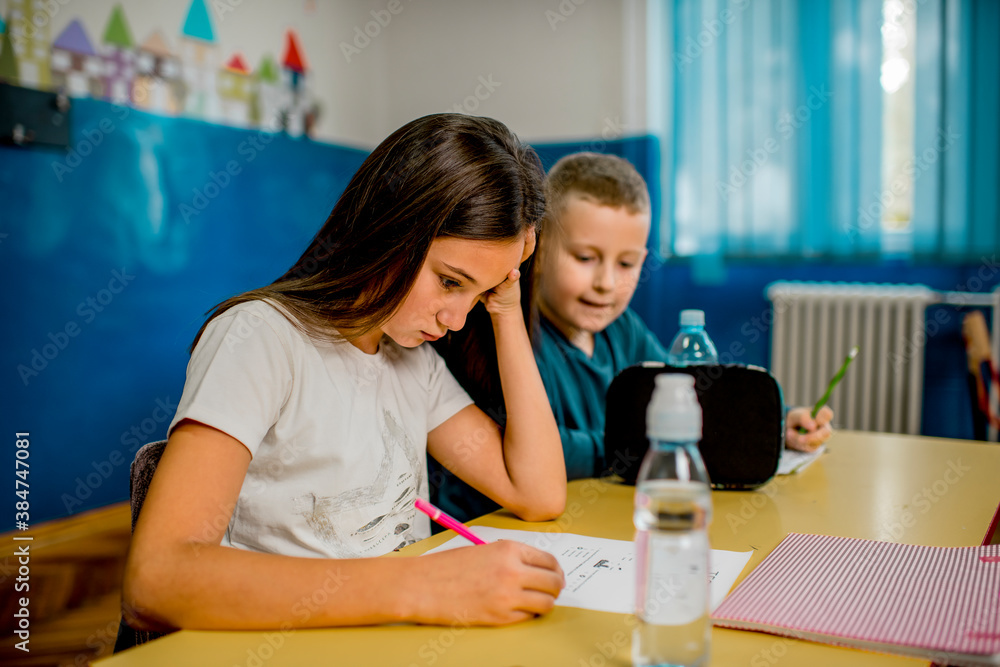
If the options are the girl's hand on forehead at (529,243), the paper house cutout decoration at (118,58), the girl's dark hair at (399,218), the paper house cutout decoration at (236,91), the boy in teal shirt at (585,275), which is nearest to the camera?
the girl's dark hair at (399,218)

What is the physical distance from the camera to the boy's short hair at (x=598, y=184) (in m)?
1.37

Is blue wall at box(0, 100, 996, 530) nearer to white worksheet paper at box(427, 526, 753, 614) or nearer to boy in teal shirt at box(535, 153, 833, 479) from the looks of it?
boy in teal shirt at box(535, 153, 833, 479)

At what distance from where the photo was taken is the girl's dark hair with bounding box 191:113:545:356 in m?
0.88

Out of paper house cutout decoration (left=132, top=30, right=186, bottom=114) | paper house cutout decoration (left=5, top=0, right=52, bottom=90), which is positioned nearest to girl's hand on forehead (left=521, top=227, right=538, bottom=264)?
paper house cutout decoration (left=5, top=0, right=52, bottom=90)

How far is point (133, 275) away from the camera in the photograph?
8.01ft

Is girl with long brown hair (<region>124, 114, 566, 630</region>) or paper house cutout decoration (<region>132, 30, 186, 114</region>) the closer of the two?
girl with long brown hair (<region>124, 114, 566, 630</region>)

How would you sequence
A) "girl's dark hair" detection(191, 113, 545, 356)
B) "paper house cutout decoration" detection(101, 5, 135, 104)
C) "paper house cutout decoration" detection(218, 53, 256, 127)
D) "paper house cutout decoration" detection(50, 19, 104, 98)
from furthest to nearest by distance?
1. "paper house cutout decoration" detection(218, 53, 256, 127)
2. "paper house cutout decoration" detection(101, 5, 135, 104)
3. "paper house cutout decoration" detection(50, 19, 104, 98)
4. "girl's dark hair" detection(191, 113, 545, 356)

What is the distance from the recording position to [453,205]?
0.88 m

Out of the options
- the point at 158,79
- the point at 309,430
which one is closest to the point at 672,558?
the point at 309,430

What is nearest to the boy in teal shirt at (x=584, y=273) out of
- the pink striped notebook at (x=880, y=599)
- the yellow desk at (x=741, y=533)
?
the yellow desk at (x=741, y=533)

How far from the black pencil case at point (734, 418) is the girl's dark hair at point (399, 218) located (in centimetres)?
30

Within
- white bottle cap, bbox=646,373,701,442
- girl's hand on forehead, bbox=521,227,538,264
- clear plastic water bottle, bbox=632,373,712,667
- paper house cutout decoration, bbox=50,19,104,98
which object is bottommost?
clear plastic water bottle, bbox=632,373,712,667

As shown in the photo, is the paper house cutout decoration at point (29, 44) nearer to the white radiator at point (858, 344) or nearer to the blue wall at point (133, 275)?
the blue wall at point (133, 275)

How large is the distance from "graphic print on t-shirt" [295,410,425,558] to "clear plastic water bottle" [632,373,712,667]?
1.41 ft
